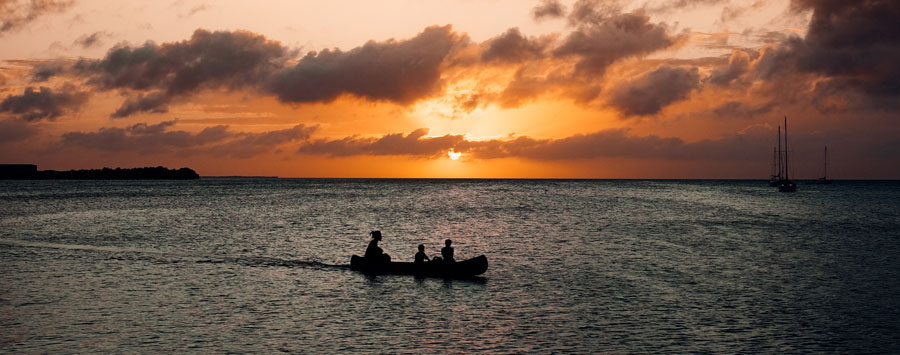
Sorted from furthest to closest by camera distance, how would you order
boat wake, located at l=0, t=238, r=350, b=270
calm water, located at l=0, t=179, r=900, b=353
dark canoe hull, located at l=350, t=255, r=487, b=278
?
boat wake, located at l=0, t=238, r=350, b=270 < dark canoe hull, located at l=350, t=255, r=487, b=278 < calm water, located at l=0, t=179, r=900, b=353

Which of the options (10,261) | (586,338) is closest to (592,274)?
(586,338)

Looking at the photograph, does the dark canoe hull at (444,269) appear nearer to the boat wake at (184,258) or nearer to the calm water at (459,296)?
the calm water at (459,296)

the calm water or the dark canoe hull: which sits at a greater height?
the dark canoe hull

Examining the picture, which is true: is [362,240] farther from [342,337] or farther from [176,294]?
[342,337]

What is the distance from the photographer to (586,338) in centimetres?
2634

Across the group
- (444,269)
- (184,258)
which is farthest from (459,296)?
Result: (184,258)

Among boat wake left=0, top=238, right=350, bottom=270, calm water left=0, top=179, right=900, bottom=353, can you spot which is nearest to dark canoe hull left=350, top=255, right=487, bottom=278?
calm water left=0, top=179, right=900, bottom=353

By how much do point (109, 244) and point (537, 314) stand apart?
153 ft

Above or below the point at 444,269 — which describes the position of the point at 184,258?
below

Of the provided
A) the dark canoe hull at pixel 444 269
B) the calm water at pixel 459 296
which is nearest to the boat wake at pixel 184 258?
the calm water at pixel 459 296

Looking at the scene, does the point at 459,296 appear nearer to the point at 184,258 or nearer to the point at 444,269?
the point at 444,269

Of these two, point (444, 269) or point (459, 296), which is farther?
point (444, 269)

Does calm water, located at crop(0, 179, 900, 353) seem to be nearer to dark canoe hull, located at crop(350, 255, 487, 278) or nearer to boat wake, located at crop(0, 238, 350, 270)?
boat wake, located at crop(0, 238, 350, 270)

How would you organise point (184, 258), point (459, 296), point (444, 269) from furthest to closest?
point (184, 258) → point (444, 269) → point (459, 296)
